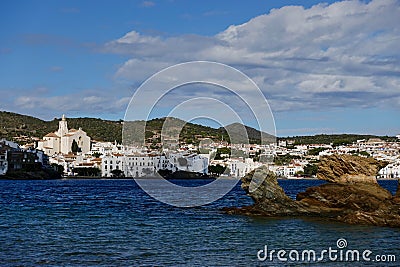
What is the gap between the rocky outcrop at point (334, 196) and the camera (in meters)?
34.1

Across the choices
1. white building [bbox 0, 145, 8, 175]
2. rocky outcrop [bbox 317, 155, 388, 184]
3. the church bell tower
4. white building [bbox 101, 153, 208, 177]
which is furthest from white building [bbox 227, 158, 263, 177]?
rocky outcrop [bbox 317, 155, 388, 184]

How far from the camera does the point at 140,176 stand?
14512 centimetres

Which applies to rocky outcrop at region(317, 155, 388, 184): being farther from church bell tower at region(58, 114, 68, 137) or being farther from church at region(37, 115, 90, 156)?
church bell tower at region(58, 114, 68, 137)

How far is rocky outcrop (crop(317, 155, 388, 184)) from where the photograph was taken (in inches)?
1565

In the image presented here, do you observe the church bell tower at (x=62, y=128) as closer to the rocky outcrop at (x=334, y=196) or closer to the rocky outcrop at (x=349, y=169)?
the rocky outcrop at (x=349, y=169)

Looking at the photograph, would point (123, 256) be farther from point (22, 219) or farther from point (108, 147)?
point (108, 147)

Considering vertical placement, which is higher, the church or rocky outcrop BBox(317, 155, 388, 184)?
the church

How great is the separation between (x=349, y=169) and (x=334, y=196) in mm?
4239

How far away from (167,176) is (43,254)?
118304 mm
